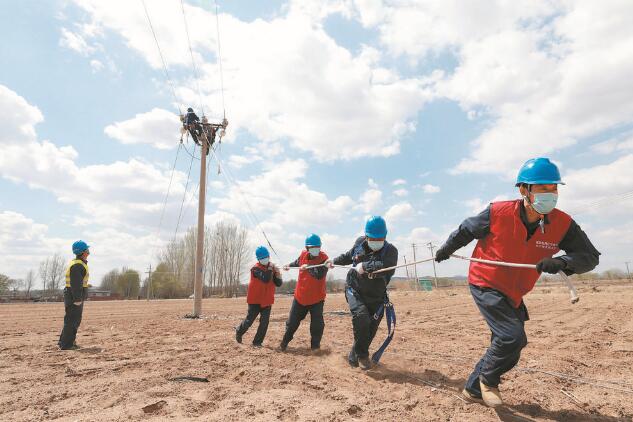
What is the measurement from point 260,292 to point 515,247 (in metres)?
5.00

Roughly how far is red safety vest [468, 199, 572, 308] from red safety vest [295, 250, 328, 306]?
3581 mm

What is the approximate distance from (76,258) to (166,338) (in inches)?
97.1

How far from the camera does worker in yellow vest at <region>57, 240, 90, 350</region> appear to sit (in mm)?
7289

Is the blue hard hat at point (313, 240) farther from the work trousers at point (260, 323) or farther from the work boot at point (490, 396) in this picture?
the work boot at point (490, 396)

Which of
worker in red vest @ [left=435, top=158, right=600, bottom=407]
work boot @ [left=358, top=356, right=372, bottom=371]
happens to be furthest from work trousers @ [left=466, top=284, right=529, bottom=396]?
work boot @ [left=358, top=356, right=372, bottom=371]

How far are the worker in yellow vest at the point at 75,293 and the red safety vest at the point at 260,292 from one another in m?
3.22

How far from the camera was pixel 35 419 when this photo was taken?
331 cm

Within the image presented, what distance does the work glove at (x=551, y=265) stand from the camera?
318cm

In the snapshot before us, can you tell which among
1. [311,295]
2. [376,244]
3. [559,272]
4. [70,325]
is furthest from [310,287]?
[70,325]

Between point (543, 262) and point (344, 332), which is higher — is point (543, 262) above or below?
above

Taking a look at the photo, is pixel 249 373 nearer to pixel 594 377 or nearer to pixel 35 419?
pixel 35 419

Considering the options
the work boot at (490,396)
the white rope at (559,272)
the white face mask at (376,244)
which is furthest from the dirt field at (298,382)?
the white face mask at (376,244)

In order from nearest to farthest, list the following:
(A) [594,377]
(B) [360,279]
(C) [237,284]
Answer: (A) [594,377] → (B) [360,279] → (C) [237,284]

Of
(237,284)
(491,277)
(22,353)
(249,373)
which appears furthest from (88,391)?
(237,284)
